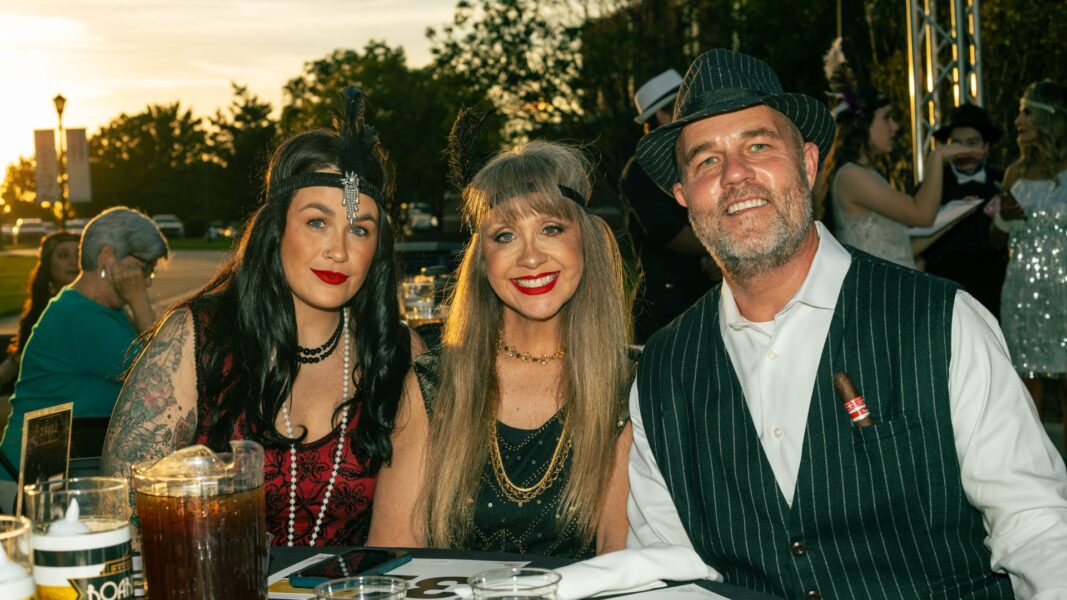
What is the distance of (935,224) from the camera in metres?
6.30

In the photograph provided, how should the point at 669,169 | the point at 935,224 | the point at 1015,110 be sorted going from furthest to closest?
the point at 1015,110, the point at 935,224, the point at 669,169

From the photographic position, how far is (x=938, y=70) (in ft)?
28.5

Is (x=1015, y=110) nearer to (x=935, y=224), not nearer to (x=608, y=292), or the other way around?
(x=935, y=224)

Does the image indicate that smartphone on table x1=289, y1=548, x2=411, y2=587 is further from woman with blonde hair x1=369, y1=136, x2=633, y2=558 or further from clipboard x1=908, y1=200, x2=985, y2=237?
clipboard x1=908, y1=200, x2=985, y2=237

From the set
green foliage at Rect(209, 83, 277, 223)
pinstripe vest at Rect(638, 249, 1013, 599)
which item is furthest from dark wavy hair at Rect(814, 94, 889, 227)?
green foliage at Rect(209, 83, 277, 223)

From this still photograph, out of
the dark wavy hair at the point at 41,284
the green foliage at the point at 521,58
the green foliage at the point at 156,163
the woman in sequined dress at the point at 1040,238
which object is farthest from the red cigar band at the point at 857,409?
the green foliage at the point at 156,163

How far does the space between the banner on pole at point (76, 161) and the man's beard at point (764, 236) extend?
20.0m

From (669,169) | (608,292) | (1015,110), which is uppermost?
(1015,110)

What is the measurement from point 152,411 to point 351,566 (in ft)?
3.56

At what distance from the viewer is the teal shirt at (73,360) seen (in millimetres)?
4457

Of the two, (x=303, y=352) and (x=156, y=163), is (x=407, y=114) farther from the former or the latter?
(x=156, y=163)

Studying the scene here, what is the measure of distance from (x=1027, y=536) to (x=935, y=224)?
14.8ft

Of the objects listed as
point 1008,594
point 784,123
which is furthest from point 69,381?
point 1008,594

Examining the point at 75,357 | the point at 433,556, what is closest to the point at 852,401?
the point at 433,556
